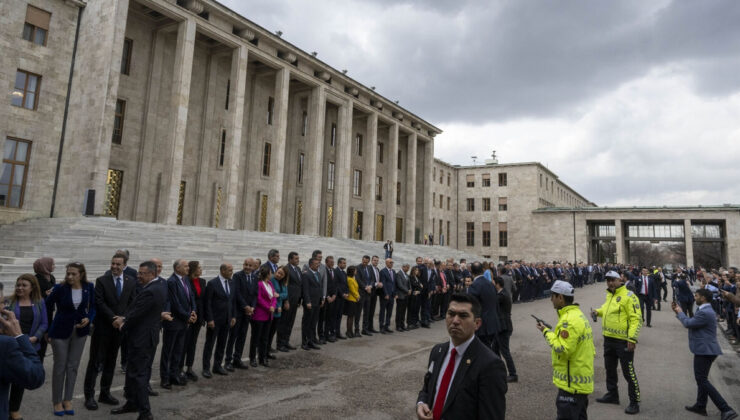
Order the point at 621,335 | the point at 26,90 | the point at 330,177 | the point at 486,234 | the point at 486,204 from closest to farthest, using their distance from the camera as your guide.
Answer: the point at 621,335
the point at 26,90
the point at 330,177
the point at 486,234
the point at 486,204

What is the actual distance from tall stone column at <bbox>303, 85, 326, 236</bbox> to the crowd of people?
17674mm

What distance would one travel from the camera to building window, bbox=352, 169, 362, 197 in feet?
121

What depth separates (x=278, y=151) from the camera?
27.2m

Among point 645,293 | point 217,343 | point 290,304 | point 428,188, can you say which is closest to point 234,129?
point 290,304

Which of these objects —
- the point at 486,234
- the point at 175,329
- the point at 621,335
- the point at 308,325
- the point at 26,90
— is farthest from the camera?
the point at 486,234

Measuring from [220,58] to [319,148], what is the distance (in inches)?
349

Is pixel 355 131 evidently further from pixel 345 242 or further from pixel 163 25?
pixel 163 25

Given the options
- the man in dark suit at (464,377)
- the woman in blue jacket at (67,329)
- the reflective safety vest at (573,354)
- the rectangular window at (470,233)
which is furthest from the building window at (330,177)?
the man in dark suit at (464,377)

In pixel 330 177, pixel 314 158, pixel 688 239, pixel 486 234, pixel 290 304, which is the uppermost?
pixel 314 158

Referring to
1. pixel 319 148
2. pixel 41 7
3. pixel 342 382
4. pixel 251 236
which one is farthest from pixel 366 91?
pixel 342 382

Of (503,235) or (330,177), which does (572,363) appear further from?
(503,235)

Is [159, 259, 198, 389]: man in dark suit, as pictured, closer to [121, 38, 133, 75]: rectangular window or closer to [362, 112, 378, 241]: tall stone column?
[121, 38, 133, 75]: rectangular window

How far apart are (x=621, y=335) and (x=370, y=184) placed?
1201 inches

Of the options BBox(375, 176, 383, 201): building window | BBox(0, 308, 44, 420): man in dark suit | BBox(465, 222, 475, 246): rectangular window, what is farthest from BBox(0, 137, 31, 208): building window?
BBox(465, 222, 475, 246): rectangular window
